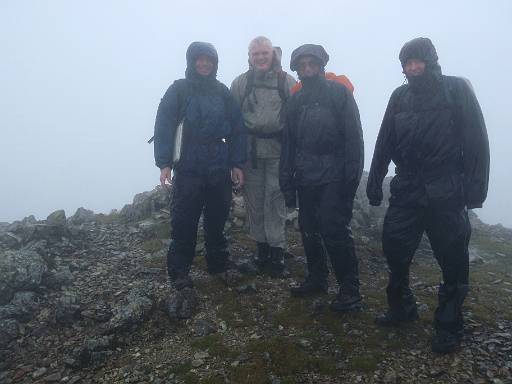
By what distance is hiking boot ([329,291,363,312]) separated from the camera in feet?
24.2

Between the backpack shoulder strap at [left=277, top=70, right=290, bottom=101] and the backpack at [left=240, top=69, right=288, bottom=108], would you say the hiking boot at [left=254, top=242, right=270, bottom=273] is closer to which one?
the backpack at [left=240, top=69, right=288, bottom=108]

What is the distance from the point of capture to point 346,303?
736 centimetres

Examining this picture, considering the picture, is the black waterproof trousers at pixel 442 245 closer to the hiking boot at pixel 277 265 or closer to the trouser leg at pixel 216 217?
the hiking boot at pixel 277 265

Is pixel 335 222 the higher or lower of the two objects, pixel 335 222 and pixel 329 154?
the lower

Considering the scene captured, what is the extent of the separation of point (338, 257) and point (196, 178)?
3.07m

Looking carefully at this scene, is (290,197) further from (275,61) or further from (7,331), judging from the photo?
(7,331)

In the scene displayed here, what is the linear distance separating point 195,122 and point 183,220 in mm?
1931

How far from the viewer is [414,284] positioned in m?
9.38

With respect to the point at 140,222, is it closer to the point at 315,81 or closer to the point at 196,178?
the point at 196,178

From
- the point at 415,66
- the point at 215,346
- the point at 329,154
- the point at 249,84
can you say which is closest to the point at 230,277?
the point at 215,346

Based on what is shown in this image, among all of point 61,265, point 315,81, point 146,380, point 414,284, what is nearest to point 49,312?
point 61,265

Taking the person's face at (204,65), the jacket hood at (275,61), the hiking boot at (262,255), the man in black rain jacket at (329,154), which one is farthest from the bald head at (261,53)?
the hiking boot at (262,255)

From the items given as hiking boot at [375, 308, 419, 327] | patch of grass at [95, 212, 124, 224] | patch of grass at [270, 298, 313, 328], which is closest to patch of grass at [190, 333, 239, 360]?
patch of grass at [270, 298, 313, 328]

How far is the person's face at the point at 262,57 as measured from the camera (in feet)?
27.5
